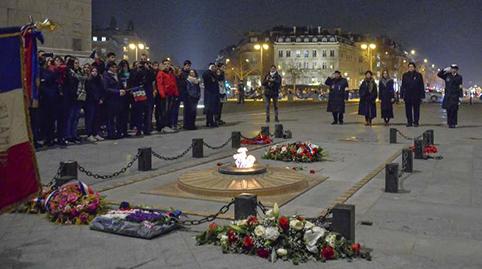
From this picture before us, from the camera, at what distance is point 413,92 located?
20.5 meters

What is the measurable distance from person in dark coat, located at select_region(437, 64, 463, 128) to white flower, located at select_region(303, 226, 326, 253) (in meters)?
15.6

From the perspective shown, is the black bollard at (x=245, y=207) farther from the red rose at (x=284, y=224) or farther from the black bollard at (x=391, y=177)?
the black bollard at (x=391, y=177)

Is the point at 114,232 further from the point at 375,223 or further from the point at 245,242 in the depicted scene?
the point at 375,223

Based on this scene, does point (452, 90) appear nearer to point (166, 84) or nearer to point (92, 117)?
point (166, 84)

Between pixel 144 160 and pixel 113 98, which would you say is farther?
pixel 113 98

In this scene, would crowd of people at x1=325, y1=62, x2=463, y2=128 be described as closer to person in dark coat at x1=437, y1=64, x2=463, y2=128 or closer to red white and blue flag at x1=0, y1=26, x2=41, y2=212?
person in dark coat at x1=437, y1=64, x2=463, y2=128

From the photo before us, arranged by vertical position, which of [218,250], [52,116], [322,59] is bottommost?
[218,250]

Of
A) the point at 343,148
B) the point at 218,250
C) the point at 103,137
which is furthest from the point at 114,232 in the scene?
the point at 103,137

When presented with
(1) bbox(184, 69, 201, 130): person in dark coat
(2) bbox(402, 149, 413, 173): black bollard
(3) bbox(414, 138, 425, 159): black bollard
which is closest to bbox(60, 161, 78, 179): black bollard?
(2) bbox(402, 149, 413, 173): black bollard

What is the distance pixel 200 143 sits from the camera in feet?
41.7

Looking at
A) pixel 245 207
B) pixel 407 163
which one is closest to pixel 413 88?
pixel 407 163

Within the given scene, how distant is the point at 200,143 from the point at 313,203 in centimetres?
497

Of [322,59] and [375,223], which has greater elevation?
[322,59]

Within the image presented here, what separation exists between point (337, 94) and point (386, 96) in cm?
172
